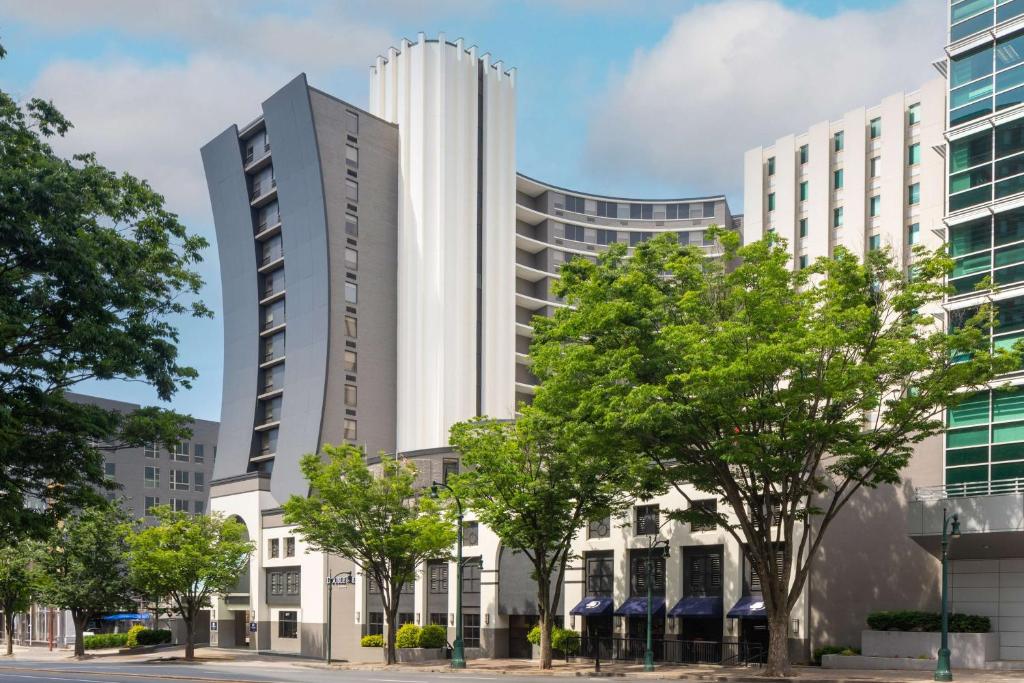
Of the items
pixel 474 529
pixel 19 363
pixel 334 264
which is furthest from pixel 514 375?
pixel 19 363

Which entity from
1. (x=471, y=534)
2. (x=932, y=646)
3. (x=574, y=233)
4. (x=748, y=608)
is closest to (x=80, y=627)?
(x=471, y=534)

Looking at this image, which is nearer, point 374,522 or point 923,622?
point 923,622

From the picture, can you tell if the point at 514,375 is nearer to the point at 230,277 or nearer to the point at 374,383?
the point at 374,383

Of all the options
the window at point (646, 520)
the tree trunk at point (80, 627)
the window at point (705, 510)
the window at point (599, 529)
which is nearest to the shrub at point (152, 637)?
the tree trunk at point (80, 627)

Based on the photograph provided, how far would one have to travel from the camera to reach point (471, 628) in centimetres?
6103

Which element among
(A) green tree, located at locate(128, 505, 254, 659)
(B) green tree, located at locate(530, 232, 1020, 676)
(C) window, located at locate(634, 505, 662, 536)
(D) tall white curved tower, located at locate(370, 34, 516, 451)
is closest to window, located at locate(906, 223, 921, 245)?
(D) tall white curved tower, located at locate(370, 34, 516, 451)

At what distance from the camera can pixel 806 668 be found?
4194 centimetres

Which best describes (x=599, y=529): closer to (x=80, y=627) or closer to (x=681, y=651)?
(x=681, y=651)

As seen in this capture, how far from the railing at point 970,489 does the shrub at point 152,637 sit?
6205 cm

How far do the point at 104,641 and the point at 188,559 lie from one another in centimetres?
2486

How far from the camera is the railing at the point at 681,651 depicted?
46344 mm

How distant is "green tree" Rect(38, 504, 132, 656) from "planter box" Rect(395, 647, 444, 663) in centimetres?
2598

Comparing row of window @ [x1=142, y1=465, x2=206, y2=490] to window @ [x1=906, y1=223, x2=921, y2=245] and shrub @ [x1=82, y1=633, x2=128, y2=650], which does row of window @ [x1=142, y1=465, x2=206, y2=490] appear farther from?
window @ [x1=906, y1=223, x2=921, y2=245]

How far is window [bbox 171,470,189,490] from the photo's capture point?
142 m
